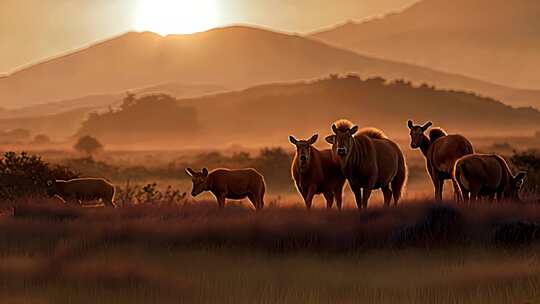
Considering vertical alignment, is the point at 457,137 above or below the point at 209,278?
above

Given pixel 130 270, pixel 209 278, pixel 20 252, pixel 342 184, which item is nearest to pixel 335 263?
pixel 209 278

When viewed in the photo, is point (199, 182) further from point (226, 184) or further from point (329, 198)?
point (329, 198)

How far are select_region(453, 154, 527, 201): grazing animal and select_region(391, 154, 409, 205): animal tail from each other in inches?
111

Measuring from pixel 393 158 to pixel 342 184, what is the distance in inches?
52.2

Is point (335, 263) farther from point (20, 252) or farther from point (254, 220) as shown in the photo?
point (20, 252)

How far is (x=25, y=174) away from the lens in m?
26.5

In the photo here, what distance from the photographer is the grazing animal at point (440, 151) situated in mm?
21000

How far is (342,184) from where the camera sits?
20.6m

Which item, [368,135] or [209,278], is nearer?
[209,278]

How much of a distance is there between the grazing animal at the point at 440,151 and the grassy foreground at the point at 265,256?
396 centimetres

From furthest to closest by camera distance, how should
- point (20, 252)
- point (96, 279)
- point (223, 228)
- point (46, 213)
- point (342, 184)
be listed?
point (342, 184) → point (46, 213) → point (223, 228) → point (20, 252) → point (96, 279)

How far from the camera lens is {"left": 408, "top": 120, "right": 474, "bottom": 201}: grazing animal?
21000 millimetres

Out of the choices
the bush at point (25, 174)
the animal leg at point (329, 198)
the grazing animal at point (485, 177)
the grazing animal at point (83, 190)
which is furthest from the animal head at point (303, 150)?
the bush at point (25, 174)

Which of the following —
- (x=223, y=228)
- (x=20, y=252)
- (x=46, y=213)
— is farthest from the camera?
(x=46, y=213)
